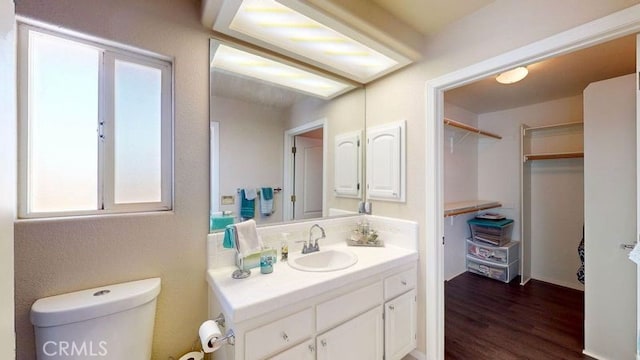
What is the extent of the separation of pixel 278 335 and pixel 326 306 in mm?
282

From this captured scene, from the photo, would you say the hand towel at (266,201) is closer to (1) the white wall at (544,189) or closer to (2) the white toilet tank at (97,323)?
(2) the white toilet tank at (97,323)

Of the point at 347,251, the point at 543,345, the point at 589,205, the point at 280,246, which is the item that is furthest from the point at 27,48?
the point at 543,345

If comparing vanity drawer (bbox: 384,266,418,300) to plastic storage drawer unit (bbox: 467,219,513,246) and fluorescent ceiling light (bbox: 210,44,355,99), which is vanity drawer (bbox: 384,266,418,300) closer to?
→ fluorescent ceiling light (bbox: 210,44,355,99)

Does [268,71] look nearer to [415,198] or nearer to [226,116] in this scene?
[226,116]

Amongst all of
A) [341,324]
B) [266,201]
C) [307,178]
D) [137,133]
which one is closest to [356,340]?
[341,324]

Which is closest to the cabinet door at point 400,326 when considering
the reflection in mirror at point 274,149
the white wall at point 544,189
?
the reflection in mirror at point 274,149

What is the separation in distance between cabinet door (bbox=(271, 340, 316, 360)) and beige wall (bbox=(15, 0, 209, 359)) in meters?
0.57

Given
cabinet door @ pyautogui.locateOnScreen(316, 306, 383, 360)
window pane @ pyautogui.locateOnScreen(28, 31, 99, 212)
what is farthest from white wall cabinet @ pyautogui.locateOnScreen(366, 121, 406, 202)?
window pane @ pyautogui.locateOnScreen(28, 31, 99, 212)

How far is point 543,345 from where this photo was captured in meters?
1.97

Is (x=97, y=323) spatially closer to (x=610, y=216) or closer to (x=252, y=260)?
(x=252, y=260)

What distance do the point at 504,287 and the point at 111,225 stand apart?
396cm

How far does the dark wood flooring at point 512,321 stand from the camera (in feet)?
6.26

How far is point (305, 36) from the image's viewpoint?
5.07 ft

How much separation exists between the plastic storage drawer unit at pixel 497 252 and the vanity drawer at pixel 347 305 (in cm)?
257
